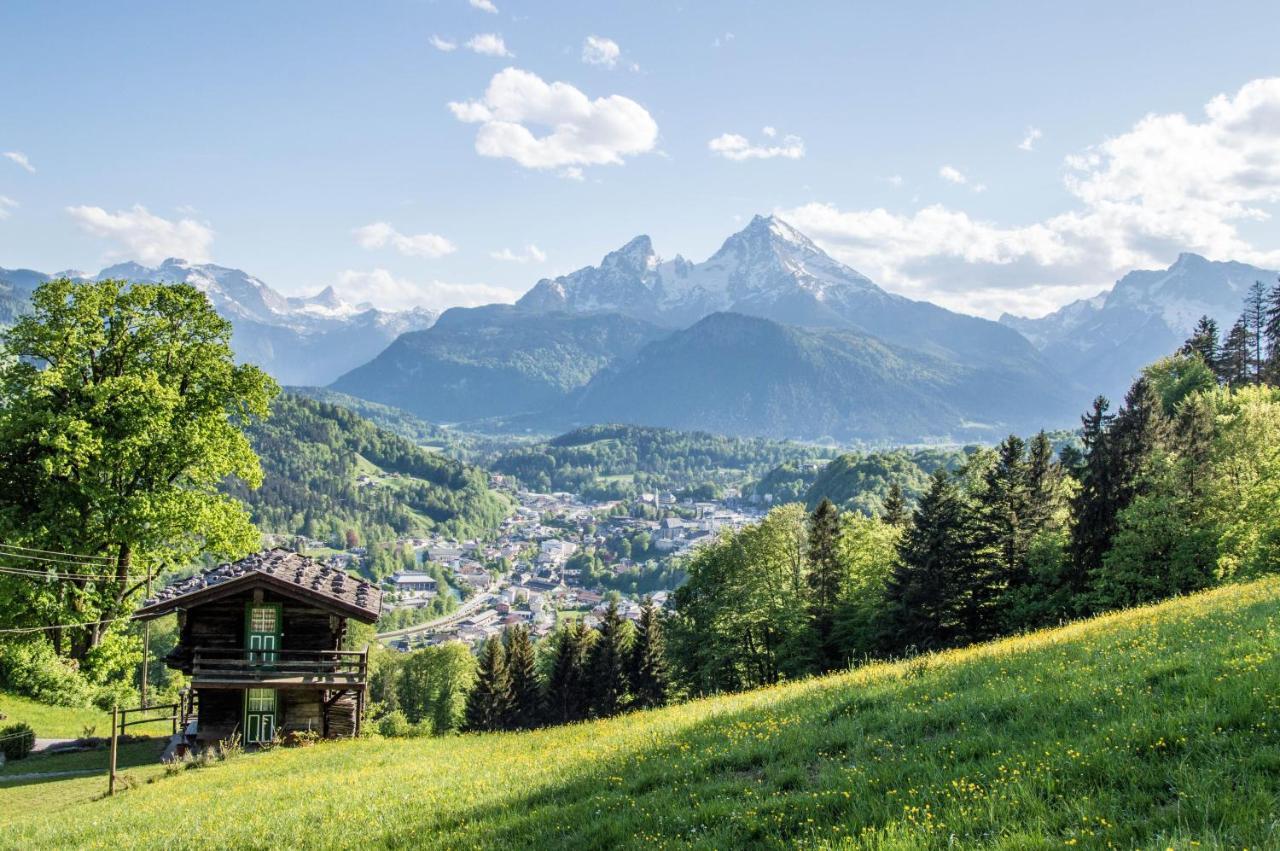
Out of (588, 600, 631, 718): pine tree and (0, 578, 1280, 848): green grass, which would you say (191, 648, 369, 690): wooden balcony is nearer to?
(0, 578, 1280, 848): green grass

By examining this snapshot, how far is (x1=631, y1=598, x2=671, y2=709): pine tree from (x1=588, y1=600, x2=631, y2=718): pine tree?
1.05m

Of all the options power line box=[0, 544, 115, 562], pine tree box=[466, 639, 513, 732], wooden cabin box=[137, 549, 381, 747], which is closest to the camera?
power line box=[0, 544, 115, 562]

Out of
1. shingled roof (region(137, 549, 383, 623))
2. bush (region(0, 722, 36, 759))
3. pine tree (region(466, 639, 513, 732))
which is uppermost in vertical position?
shingled roof (region(137, 549, 383, 623))

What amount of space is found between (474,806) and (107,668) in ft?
91.5

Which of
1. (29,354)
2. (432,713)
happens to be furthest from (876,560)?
(432,713)

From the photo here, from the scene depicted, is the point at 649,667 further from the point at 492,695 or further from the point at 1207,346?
the point at 1207,346

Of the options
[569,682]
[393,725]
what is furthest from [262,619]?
[393,725]

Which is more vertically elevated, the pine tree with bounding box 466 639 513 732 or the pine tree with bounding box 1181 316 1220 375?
the pine tree with bounding box 1181 316 1220 375

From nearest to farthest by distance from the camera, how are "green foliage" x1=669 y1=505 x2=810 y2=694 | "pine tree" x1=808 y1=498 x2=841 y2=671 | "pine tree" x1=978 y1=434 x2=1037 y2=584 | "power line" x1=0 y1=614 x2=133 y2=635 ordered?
"power line" x1=0 y1=614 x2=133 y2=635, "pine tree" x1=978 y1=434 x2=1037 y2=584, "green foliage" x1=669 y1=505 x2=810 y2=694, "pine tree" x1=808 y1=498 x2=841 y2=671

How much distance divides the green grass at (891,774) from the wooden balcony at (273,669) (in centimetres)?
1032

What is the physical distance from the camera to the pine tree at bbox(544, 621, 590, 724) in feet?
224

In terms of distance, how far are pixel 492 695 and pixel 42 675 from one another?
129 ft

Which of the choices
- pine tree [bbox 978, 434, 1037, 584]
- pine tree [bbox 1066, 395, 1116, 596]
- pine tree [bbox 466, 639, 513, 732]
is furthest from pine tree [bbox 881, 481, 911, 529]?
pine tree [bbox 466, 639, 513, 732]

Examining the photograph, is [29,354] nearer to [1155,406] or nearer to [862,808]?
[862,808]
